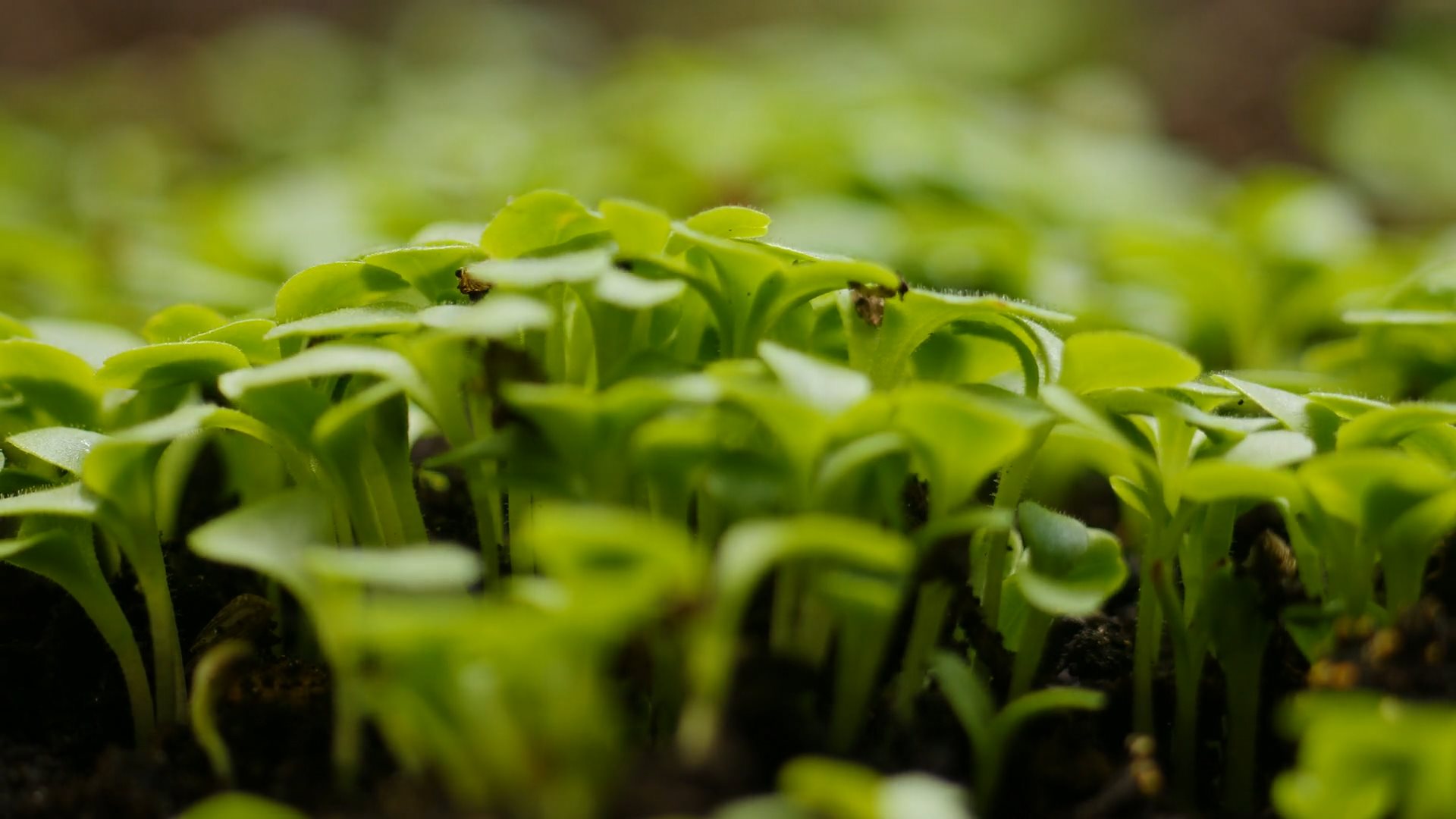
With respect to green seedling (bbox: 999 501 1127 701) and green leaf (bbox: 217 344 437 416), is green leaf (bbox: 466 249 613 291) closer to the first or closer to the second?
green leaf (bbox: 217 344 437 416)

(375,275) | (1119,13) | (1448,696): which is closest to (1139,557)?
(1448,696)

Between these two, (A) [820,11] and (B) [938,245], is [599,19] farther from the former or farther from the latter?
(B) [938,245]

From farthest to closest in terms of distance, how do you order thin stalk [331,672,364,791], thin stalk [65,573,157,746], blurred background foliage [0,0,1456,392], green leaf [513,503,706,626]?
blurred background foliage [0,0,1456,392]
thin stalk [65,573,157,746]
thin stalk [331,672,364,791]
green leaf [513,503,706,626]

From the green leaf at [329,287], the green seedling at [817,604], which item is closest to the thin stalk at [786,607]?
the green seedling at [817,604]

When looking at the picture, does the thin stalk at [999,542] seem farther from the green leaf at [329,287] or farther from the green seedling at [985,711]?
the green leaf at [329,287]

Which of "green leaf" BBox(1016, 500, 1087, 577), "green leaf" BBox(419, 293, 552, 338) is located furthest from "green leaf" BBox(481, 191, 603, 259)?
"green leaf" BBox(1016, 500, 1087, 577)

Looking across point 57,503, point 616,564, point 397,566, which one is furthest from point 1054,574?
point 57,503

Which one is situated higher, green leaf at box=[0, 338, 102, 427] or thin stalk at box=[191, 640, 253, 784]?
green leaf at box=[0, 338, 102, 427]
